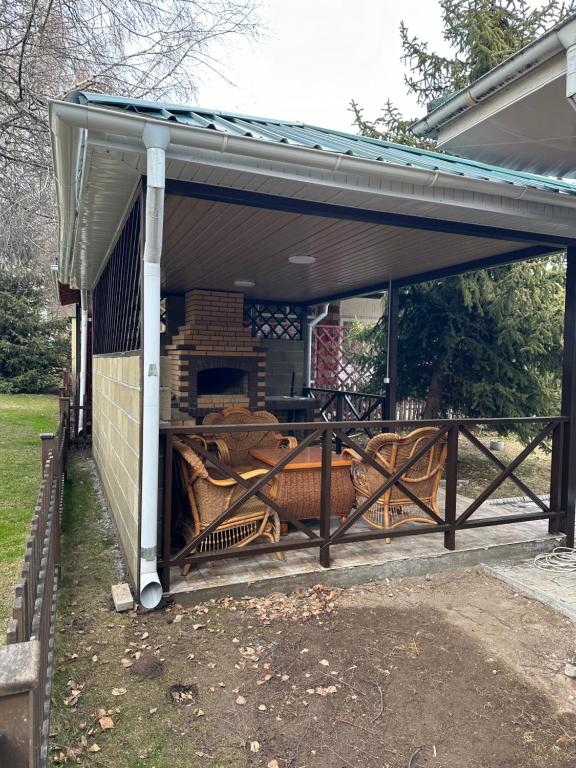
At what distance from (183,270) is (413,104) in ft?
20.5

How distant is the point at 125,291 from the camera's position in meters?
4.21

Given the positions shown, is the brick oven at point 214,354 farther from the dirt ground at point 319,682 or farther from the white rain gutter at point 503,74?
the white rain gutter at point 503,74

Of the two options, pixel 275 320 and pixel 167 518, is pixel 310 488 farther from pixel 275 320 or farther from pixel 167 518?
pixel 275 320

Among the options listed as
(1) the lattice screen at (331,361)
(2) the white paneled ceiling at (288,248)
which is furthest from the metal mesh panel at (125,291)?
(1) the lattice screen at (331,361)

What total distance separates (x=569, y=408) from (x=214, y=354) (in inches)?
153

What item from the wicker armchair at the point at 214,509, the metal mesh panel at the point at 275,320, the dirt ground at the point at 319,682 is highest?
the metal mesh panel at the point at 275,320

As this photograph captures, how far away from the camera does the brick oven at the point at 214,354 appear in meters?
6.55

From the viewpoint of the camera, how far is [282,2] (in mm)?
10000

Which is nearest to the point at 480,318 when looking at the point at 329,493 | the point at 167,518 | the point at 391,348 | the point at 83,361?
the point at 391,348

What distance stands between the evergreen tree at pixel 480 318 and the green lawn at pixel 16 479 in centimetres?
514

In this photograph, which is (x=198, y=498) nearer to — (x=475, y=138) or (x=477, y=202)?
(x=477, y=202)

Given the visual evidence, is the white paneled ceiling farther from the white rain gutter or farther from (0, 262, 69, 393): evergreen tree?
(0, 262, 69, 393): evergreen tree

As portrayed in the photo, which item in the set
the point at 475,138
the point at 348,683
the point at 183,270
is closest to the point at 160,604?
the point at 348,683

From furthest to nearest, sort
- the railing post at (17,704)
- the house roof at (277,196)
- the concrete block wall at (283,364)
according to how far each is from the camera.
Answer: the concrete block wall at (283,364), the house roof at (277,196), the railing post at (17,704)
